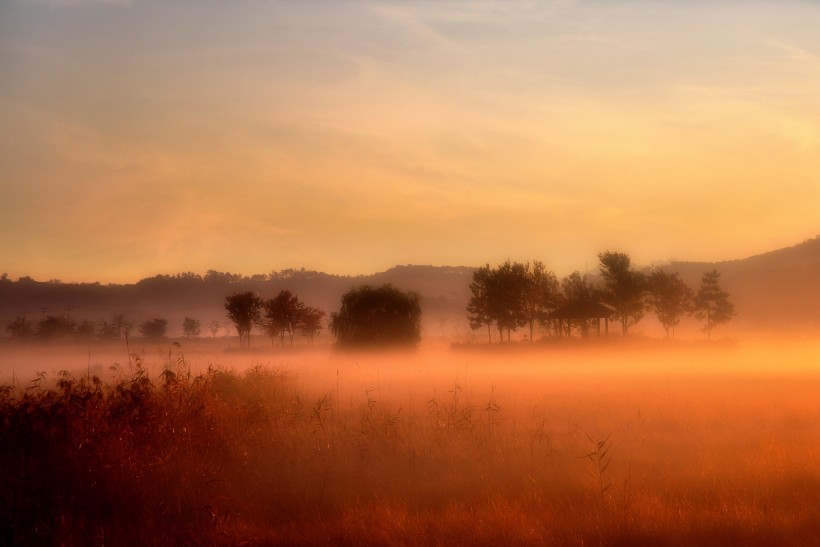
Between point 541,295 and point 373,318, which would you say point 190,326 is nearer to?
point 541,295

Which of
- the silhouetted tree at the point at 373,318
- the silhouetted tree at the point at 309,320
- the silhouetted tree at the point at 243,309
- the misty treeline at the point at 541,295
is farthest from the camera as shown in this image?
the silhouetted tree at the point at 309,320

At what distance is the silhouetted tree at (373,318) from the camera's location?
43.4 meters

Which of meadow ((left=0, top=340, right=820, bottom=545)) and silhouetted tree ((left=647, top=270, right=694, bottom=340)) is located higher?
silhouetted tree ((left=647, top=270, right=694, bottom=340))

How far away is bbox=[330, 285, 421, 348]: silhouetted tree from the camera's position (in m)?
43.4

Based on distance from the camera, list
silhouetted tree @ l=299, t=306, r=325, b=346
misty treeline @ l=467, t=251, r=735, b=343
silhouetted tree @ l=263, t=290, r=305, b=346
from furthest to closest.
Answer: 1. silhouetted tree @ l=299, t=306, r=325, b=346
2. silhouetted tree @ l=263, t=290, r=305, b=346
3. misty treeline @ l=467, t=251, r=735, b=343

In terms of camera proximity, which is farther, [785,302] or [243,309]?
[785,302]

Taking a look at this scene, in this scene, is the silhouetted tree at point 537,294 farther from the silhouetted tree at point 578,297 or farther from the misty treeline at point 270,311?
the misty treeline at point 270,311

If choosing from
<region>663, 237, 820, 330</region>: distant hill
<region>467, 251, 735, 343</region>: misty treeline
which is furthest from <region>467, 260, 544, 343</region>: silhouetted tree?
<region>663, 237, 820, 330</region>: distant hill

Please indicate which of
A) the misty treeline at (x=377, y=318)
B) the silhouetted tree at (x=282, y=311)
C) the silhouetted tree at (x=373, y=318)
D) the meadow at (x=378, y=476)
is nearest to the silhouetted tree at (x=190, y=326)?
the silhouetted tree at (x=282, y=311)

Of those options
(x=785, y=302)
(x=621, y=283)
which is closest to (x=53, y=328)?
(x=621, y=283)

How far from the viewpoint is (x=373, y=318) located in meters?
43.4

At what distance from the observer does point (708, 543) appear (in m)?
6.67

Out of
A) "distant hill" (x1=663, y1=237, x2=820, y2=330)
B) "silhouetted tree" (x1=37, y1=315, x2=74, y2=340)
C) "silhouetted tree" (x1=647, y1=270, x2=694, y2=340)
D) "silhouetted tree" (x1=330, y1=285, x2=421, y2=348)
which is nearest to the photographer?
"silhouetted tree" (x1=330, y1=285, x2=421, y2=348)

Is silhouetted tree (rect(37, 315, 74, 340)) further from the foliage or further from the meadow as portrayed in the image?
the meadow
